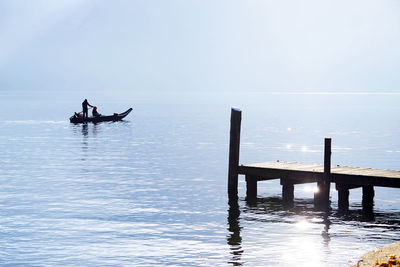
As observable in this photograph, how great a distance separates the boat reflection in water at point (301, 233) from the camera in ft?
61.8

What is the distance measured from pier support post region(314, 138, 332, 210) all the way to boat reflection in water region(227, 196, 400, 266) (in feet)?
1.14

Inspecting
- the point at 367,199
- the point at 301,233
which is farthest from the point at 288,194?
the point at 301,233

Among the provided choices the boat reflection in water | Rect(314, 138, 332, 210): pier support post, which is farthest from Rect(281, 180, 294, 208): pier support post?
Rect(314, 138, 332, 210): pier support post

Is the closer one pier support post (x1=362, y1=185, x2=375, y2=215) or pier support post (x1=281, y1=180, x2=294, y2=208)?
pier support post (x1=362, y1=185, x2=375, y2=215)

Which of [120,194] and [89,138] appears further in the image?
[89,138]

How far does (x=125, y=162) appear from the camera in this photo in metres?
43.8

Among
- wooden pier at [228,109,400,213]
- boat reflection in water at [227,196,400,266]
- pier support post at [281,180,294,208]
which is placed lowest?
boat reflection in water at [227,196,400,266]

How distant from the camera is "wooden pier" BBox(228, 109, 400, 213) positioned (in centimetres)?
2377

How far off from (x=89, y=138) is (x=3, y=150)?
12.8 metres

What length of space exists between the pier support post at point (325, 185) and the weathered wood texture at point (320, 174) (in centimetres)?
22

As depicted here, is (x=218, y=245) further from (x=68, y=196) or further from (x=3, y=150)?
(x=3, y=150)

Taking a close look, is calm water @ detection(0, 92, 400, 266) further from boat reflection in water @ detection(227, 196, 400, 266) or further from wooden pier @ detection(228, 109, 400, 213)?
wooden pier @ detection(228, 109, 400, 213)

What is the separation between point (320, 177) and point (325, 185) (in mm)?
333

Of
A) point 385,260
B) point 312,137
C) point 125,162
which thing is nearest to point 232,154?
point 385,260
